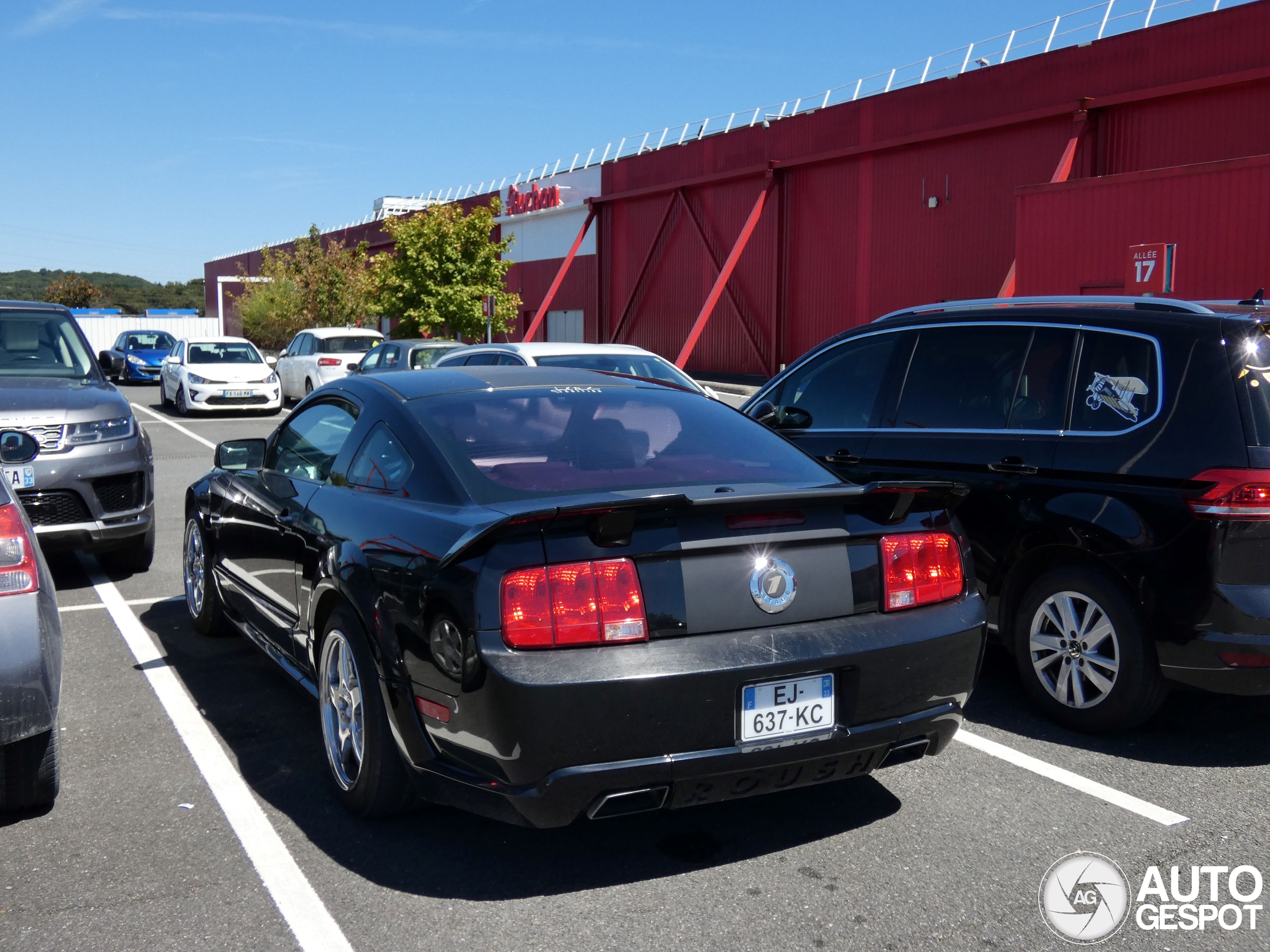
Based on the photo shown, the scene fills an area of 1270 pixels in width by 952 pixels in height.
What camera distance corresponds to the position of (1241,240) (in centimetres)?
1480

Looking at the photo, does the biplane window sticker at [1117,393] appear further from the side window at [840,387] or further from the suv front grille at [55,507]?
the suv front grille at [55,507]

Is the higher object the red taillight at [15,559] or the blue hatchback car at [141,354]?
the blue hatchback car at [141,354]

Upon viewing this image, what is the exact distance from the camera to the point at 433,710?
10.8 ft

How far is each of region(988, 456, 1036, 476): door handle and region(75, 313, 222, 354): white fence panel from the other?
62151 millimetres

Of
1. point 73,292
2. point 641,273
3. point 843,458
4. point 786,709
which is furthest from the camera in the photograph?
→ point 73,292

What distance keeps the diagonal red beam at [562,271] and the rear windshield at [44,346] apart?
26879mm

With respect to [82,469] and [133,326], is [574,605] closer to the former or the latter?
[82,469]

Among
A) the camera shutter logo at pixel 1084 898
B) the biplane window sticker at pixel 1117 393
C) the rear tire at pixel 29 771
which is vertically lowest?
the camera shutter logo at pixel 1084 898

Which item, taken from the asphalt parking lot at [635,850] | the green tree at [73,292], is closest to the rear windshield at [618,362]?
the asphalt parking lot at [635,850]

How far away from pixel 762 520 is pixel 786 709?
1.82 feet

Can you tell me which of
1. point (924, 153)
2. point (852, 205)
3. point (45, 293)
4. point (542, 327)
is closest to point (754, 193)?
point (852, 205)

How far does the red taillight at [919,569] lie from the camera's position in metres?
3.56

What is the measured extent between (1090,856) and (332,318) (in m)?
48.4

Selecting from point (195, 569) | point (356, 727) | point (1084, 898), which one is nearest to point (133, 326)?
point (195, 569)
